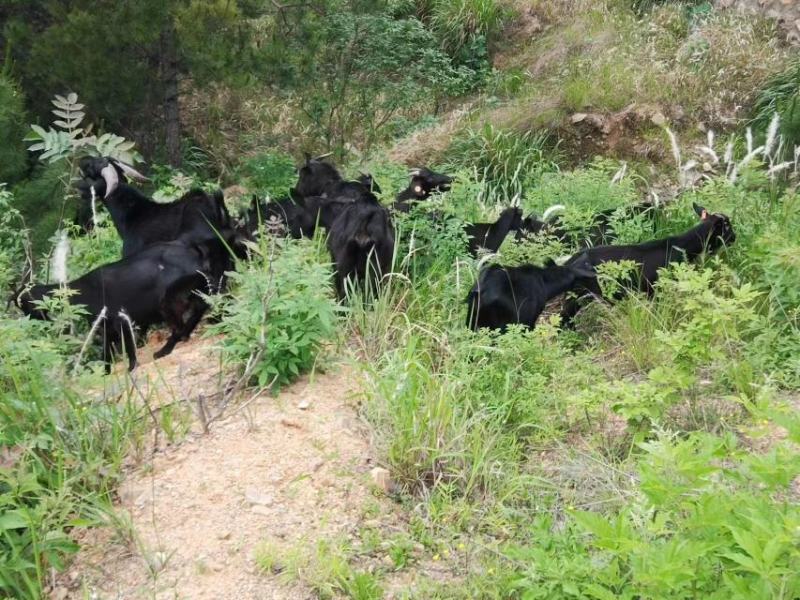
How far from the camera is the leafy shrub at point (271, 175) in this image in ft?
32.9

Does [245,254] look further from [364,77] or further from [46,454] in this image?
[364,77]

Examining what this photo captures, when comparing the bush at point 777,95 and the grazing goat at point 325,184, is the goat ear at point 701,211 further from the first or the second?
the bush at point 777,95

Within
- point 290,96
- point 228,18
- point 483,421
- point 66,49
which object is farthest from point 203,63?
point 483,421

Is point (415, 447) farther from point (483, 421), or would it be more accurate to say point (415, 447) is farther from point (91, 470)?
point (91, 470)

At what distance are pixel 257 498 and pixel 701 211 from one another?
13.9 ft

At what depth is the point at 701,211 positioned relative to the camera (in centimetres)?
678

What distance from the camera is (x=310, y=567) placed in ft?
12.0

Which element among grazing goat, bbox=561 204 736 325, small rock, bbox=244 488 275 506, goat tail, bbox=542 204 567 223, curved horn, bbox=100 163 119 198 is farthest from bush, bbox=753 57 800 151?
small rock, bbox=244 488 275 506

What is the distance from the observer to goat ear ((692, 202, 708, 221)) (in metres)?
6.64

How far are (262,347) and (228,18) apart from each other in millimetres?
5962

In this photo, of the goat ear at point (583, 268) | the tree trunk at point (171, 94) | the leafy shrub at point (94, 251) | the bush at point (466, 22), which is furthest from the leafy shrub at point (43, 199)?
the bush at point (466, 22)

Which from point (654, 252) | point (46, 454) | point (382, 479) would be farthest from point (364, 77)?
point (46, 454)

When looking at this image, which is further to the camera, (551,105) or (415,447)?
(551,105)

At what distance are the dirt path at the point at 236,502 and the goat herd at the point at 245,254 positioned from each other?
119 cm
